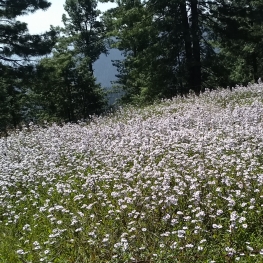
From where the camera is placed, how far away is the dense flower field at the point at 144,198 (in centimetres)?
454

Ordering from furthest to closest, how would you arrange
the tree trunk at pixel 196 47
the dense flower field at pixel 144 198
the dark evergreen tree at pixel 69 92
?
the dark evergreen tree at pixel 69 92 < the tree trunk at pixel 196 47 < the dense flower field at pixel 144 198

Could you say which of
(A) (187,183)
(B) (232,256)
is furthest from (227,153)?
(B) (232,256)

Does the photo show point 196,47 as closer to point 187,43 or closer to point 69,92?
point 187,43

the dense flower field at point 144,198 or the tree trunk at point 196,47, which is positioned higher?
the tree trunk at point 196,47

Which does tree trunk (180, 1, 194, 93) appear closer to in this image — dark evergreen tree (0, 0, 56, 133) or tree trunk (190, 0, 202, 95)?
tree trunk (190, 0, 202, 95)

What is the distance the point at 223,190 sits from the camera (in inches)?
219

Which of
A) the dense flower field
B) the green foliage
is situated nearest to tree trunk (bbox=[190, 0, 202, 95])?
the green foliage

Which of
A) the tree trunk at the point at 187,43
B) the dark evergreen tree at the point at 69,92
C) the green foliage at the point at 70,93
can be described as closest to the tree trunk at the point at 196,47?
the tree trunk at the point at 187,43

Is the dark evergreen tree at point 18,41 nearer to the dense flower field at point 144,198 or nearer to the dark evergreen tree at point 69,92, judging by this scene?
the dark evergreen tree at point 69,92

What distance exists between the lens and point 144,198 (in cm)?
577

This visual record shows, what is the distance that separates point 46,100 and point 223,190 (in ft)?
90.8

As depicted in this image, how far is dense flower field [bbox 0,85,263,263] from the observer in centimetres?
454

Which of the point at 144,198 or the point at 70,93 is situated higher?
the point at 144,198

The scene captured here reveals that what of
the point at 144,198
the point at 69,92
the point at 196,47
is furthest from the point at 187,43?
the point at 144,198
